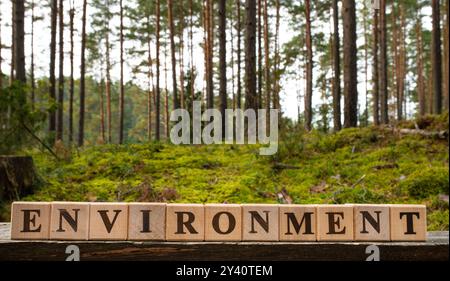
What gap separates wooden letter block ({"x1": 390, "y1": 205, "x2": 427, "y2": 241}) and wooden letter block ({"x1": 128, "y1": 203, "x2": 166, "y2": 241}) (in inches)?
23.8

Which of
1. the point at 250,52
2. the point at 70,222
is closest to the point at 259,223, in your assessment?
the point at 70,222

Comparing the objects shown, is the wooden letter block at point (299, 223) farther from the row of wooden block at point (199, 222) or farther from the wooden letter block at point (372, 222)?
the wooden letter block at point (372, 222)

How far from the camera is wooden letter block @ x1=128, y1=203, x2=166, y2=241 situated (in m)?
1.07

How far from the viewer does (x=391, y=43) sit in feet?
60.2

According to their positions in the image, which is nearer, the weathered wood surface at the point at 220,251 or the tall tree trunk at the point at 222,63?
the weathered wood surface at the point at 220,251

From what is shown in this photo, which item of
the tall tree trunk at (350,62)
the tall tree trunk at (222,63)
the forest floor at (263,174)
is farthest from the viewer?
the tall tree trunk at (222,63)

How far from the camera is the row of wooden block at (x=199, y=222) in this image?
1075mm

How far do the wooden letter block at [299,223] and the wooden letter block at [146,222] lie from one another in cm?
31

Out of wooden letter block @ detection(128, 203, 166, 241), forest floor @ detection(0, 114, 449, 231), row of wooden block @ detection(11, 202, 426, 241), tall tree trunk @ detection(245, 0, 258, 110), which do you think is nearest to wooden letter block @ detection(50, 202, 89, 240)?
row of wooden block @ detection(11, 202, 426, 241)

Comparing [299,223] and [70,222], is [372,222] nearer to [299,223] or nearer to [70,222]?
[299,223]

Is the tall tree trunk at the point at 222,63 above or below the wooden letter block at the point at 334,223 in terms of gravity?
above

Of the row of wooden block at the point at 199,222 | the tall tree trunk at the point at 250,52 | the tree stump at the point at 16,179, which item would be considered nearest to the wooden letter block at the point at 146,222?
the row of wooden block at the point at 199,222

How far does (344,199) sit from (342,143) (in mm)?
1240

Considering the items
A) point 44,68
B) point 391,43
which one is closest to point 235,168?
point 44,68
